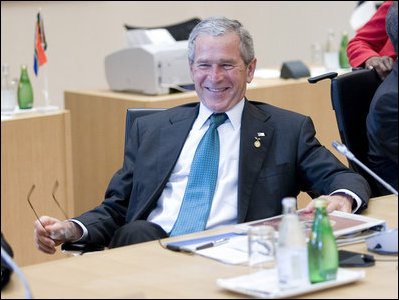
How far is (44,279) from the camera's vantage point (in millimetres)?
Result: 2057

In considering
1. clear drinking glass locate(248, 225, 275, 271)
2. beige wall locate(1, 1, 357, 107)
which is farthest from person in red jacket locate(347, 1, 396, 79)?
beige wall locate(1, 1, 357, 107)

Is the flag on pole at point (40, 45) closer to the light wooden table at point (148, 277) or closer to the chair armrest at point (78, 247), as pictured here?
the chair armrest at point (78, 247)

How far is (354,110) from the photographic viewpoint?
3.28 m

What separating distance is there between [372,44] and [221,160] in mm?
1148

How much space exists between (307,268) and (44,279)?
608 mm

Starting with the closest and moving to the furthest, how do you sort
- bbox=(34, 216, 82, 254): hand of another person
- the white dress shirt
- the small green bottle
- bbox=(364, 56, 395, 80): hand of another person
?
bbox=(34, 216, 82, 254): hand of another person → the white dress shirt → bbox=(364, 56, 395, 80): hand of another person → the small green bottle

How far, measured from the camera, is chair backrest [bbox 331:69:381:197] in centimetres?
325

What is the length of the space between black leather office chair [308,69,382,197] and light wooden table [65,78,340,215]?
5.73ft

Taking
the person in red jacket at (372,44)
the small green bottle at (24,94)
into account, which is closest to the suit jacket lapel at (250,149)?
the person in red jacket at (372,44)

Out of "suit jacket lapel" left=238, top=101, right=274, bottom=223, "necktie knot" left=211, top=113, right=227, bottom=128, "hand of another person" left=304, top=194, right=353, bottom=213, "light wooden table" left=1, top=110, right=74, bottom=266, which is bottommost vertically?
"light wooden table" left=1, top=110, right=74, bottom=266

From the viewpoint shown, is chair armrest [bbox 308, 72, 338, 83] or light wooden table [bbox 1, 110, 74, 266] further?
light wooden table [bbox 1, 110, 74, 266]

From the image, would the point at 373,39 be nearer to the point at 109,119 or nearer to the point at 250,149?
the point at 250,149

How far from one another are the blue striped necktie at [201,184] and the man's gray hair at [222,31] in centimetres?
23

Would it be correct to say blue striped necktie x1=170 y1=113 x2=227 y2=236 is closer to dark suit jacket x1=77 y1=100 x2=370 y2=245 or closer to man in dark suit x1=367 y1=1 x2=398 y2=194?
dark suit jacket x1=77 y1=100 x2=370 y2=245
